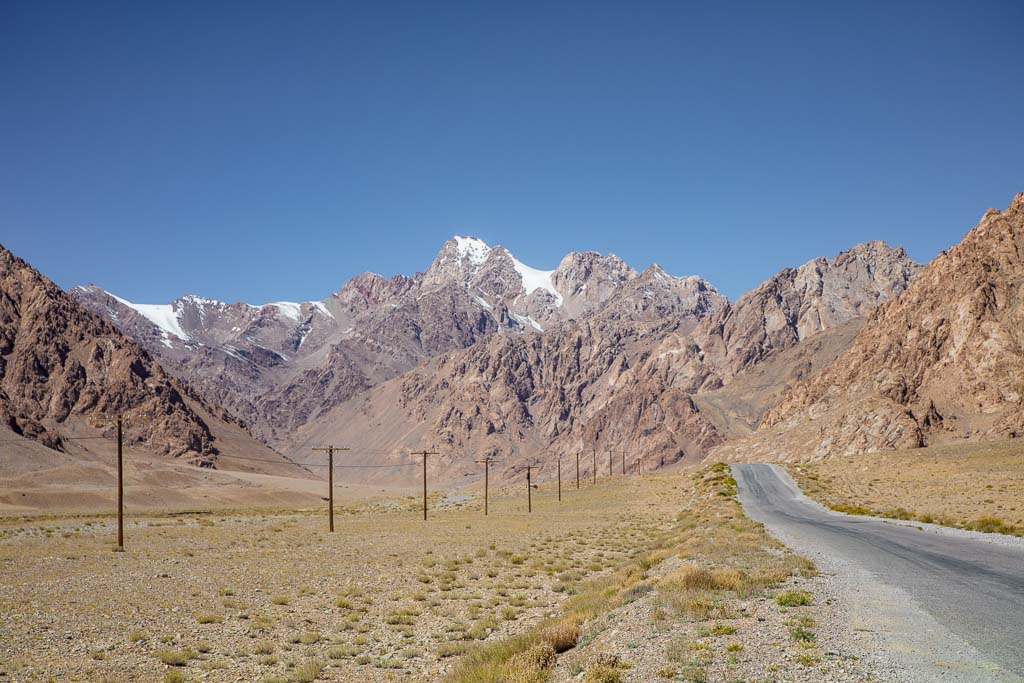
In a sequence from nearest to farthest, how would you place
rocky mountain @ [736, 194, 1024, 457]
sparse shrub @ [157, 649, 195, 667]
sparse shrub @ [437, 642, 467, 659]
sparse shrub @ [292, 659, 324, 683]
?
1. sparse shrub @ [292, 659, 324, 683]
2. sparse shrub @ [157, 649, 195, 667]
3. sparse shrub @ [437, 642, 467, 659]
4. rocky mountain @ [736, 194, 1024, 457]

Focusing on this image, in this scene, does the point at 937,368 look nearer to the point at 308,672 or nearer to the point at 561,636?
the point at 561,636

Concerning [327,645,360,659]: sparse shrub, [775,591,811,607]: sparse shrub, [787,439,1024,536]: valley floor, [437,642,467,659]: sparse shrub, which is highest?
[775,591,811,607]: sparse shrub

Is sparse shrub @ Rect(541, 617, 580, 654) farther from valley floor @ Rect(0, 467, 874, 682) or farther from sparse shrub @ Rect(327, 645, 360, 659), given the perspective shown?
sparse shrub @ Rect(327, 645, 360, 659)

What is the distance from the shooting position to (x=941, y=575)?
1738 cm

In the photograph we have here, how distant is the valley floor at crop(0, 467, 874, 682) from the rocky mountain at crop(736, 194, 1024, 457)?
90969mm

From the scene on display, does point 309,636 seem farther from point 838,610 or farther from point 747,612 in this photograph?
point 838,610

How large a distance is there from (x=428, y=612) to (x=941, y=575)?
1385 cm

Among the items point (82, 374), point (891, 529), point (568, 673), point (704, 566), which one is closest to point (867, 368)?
point (891, 529)

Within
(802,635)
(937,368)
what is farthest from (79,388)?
(802,635)

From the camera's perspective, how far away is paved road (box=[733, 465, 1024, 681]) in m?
10.8

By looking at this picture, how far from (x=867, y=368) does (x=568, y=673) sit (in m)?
143

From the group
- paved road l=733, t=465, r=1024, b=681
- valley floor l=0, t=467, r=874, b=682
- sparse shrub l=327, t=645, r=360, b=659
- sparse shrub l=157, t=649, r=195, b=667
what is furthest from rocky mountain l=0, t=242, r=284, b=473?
sparse shrub l=327, t=645, r=360, b=659

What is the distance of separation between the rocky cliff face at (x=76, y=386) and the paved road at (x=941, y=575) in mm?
174103

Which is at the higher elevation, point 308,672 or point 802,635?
point 802,635
